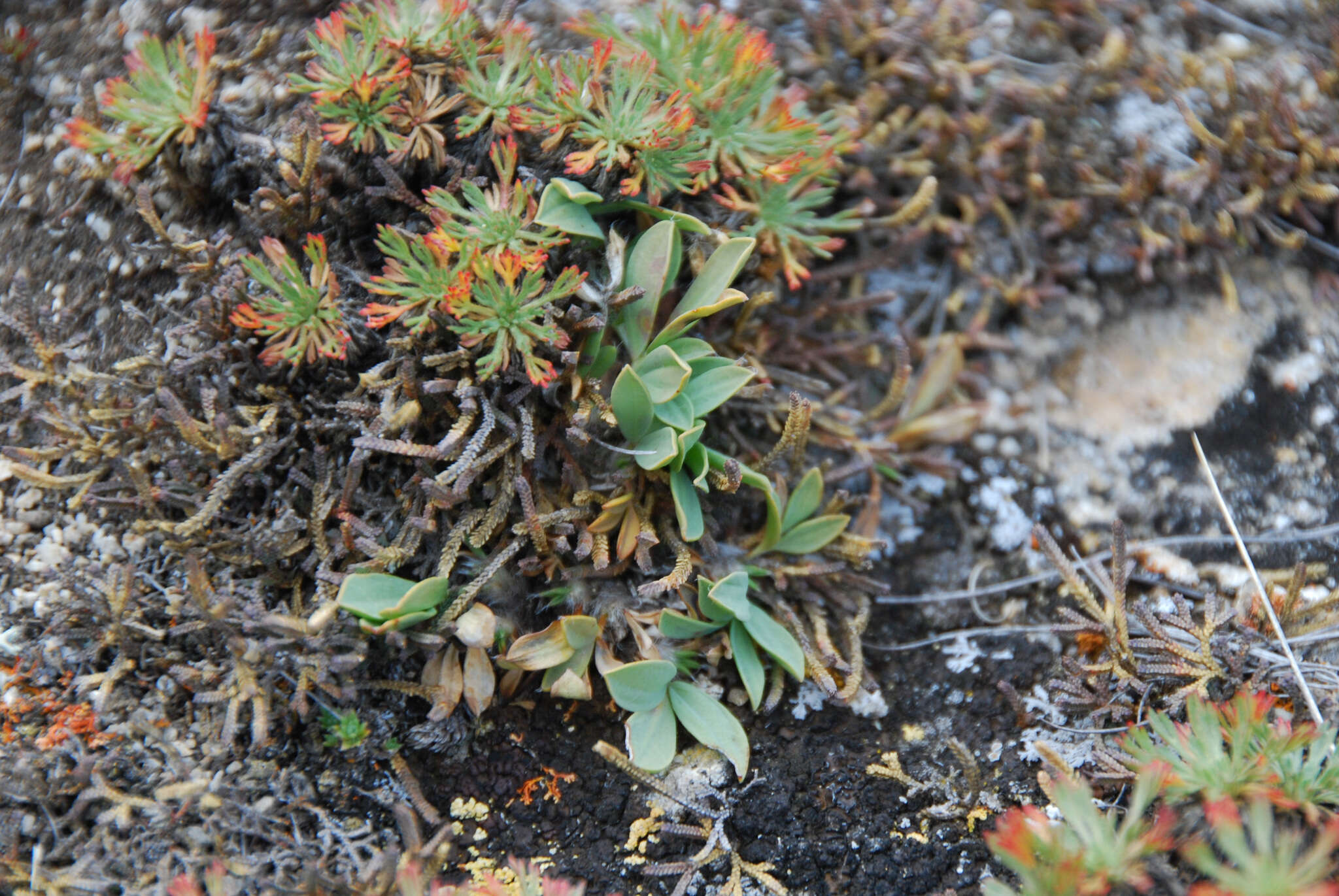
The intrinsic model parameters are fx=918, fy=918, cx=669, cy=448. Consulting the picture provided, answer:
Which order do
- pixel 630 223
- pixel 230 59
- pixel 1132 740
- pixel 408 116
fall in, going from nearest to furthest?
1. pixel 1132 740
2. pixel 408 116
3. pixel 630 223
4. pixel 230 59

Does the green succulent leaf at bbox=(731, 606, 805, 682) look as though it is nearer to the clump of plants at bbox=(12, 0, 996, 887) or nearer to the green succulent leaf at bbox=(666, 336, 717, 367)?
the clump of plants at bbox=(12, 0, 996, 887)

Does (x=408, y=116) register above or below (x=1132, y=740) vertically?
above

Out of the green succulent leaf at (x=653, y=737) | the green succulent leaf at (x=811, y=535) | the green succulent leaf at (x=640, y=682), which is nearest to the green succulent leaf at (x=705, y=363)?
the green succulent leaf at (x=811, y=535)

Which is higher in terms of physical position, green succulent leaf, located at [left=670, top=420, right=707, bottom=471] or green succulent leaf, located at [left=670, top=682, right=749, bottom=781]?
green succulent leaf, located at [left=670, top=420, right=707, bottom=471]

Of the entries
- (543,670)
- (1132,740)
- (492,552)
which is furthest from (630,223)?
(1132,740)

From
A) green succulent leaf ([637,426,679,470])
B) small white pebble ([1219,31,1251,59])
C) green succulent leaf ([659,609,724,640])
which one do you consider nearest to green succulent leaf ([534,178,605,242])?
green succulent leaf ([637,426,679,470])

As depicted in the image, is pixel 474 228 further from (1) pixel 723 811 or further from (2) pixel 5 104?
(2) pixel 5 104

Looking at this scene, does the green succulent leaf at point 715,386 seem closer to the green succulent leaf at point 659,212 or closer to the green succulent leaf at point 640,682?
the green succulent leaf at point 659,212
